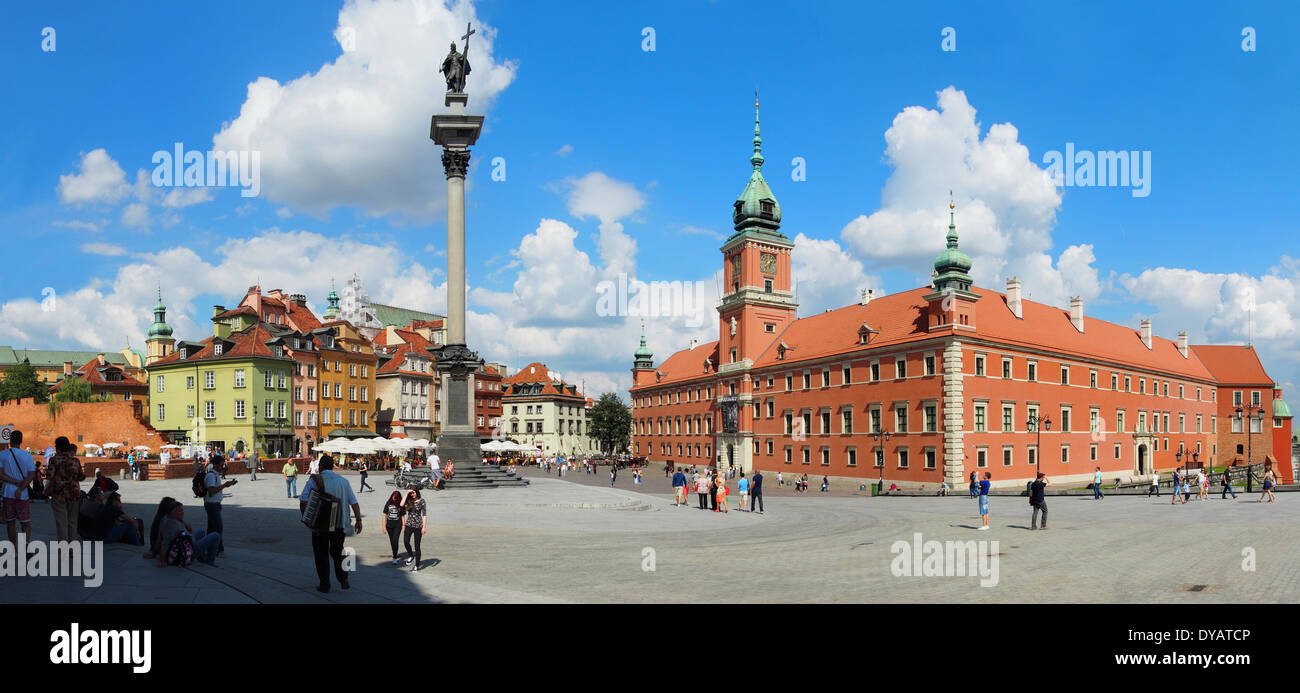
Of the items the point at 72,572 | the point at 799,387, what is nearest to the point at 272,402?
the point at 799,387

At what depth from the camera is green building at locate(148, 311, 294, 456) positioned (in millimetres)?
68500

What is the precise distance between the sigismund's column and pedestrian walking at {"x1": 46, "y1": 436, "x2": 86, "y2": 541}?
22046 mm

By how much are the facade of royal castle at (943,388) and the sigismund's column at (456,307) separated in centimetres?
3209

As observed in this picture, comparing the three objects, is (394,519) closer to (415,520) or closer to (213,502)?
(415,520)

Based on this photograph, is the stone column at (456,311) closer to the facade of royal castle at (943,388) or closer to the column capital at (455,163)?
the column capital at (455,163)

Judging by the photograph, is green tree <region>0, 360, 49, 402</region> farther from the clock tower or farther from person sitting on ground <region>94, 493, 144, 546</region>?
person sitting on ground <region>94, 493, 144, 546</region>

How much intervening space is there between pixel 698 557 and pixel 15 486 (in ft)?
41.4

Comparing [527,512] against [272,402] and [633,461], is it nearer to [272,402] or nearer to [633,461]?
[272,402]

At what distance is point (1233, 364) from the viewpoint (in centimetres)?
8662

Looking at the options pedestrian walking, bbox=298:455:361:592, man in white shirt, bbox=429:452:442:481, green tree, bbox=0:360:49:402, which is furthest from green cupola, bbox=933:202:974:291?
green tree, bbox=0:360:49:402

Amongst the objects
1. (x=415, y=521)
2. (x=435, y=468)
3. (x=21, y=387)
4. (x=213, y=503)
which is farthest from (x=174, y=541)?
(x=21, y=387)

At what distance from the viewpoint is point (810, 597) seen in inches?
485

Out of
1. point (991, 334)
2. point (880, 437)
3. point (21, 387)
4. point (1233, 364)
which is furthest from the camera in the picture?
point (21, 387)
